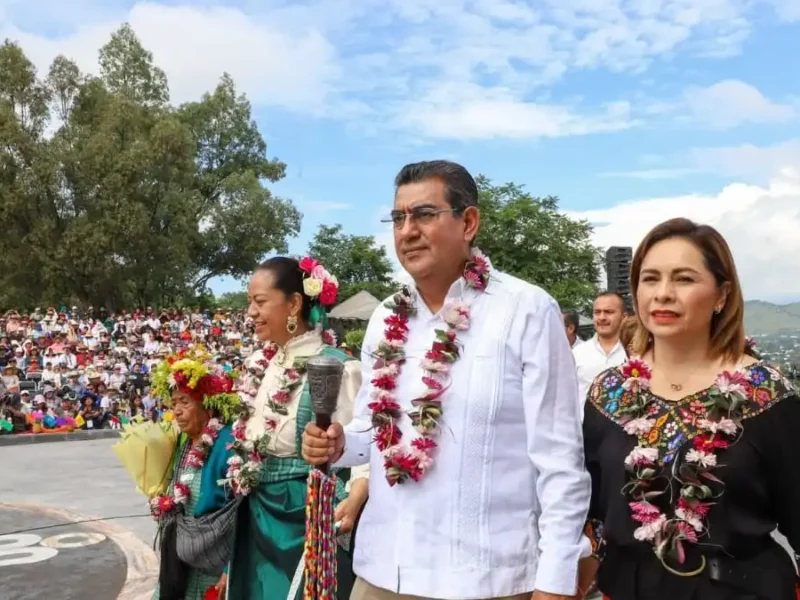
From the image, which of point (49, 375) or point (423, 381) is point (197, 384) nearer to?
point (423, 381)

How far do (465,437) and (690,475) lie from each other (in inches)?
24.1

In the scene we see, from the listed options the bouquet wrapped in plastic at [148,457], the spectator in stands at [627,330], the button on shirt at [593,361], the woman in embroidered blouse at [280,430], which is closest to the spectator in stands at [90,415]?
the button on shirt at [593,361]

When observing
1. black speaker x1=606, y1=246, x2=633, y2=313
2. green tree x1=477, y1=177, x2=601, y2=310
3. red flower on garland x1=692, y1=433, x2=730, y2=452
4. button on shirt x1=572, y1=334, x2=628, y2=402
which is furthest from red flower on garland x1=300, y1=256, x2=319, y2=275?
green tree x1=477, y1=177, x2=601, y2=310

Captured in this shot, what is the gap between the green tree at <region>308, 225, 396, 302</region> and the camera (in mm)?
37688

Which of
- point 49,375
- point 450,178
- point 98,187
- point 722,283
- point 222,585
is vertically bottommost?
point 222,585

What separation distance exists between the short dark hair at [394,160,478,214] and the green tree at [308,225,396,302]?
3440cm

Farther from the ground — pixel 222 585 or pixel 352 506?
pixel 352 506

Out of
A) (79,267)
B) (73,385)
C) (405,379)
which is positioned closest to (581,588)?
(405,379)

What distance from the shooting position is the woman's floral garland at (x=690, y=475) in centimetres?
221

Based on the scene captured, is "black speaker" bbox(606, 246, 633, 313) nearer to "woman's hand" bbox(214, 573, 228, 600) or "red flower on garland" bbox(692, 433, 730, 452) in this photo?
"woman's hand" bbox(214, 573, 228, 600)

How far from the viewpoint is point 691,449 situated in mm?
2250

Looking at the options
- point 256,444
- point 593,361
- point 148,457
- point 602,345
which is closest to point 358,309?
point 602,345

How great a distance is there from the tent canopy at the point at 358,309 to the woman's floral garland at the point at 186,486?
58.3 ft

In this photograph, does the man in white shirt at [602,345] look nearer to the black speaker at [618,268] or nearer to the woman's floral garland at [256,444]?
the woman's floral garland at [256,444]
